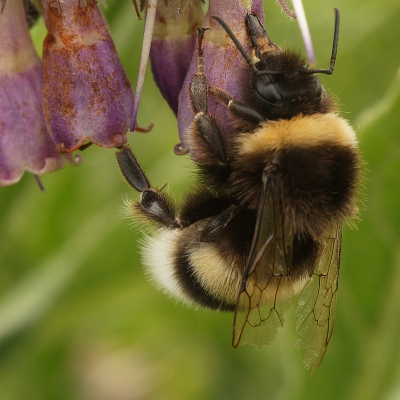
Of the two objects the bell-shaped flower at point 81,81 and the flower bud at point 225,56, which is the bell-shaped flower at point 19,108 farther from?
the flower bud at point 225,56

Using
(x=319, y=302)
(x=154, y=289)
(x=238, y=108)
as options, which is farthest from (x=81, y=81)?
(x=154, y=289)

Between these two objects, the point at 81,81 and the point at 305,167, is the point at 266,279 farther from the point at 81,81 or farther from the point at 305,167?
the point at 81,81

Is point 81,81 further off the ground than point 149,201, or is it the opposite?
point 81,81

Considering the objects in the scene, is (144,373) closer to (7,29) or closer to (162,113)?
(162,113)

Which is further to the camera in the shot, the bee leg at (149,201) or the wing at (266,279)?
the bee leg at (149,201)

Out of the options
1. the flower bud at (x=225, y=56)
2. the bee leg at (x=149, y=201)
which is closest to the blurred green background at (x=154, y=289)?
the flower bud at (x=225, y=56)

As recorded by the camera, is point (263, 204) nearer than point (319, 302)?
Yes

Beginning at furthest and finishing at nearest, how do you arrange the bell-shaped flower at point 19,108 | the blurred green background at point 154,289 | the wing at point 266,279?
the blurred green background at point 154,289
the bell-shaped flower at point 19,108
the wing at point 266,279

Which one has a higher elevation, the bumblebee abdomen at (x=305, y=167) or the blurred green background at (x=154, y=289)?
the bumblebee abdomen at (x=305, y=167)
